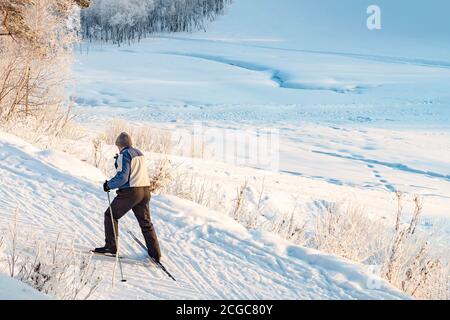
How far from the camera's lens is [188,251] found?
7.05 metres

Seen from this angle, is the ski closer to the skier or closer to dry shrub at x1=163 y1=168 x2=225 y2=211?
the skier

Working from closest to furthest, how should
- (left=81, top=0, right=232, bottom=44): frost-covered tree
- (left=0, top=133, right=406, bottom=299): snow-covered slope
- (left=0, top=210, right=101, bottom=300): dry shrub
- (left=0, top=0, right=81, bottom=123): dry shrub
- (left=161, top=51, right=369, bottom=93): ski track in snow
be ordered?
(left=0, top=210, right=101, bottom=300): dry shrub
(left=0, top=133, right=406, bottom=299): snow-covered slope
(left=0, top=0, right=81, bottom=123): dry shrub
(left=161, top=51, right=369, bottom=93): ski track in snow
(left=81, top=0, right=232, bottom=44): frost-covered tree

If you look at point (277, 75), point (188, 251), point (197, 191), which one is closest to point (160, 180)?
point (197, 191)

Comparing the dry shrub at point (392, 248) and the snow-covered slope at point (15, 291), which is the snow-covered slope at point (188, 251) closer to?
the dry shrub at point (392, 248)

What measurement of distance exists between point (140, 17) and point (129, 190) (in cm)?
7242

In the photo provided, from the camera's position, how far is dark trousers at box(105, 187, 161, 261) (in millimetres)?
6332

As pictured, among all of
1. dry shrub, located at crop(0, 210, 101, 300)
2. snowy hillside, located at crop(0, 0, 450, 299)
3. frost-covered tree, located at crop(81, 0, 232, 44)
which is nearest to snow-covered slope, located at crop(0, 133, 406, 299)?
snowy hillside, located at crop(0, 0, 450, 299)

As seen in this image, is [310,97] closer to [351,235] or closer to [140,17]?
[351,235]

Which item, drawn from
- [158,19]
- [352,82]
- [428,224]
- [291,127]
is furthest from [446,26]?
[428,224]

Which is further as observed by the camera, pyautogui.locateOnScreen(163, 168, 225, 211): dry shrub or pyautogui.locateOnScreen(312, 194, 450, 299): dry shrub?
pyautogui.locateOnScreen(163, 168, 225, 211): dry shrub

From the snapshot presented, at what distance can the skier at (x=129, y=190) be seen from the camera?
6250 mm

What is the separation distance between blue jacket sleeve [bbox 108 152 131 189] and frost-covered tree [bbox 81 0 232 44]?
66.9 metres

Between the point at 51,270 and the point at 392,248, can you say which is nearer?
the point at 51,270

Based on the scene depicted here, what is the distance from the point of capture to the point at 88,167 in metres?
10.5
